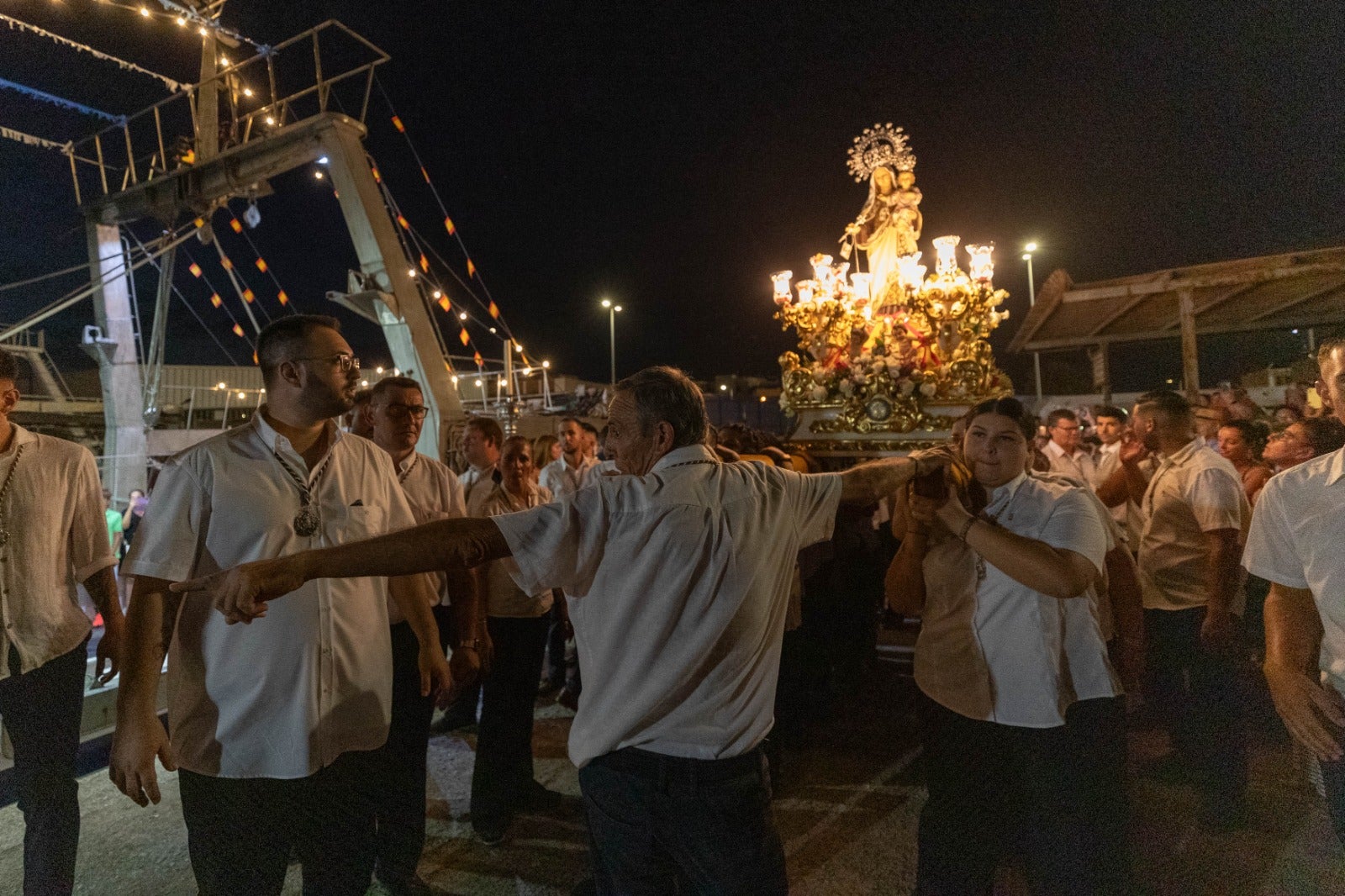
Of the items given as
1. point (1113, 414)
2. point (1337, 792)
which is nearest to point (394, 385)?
point (1337, 792)

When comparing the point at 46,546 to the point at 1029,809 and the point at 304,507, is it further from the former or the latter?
the point at 1029,809

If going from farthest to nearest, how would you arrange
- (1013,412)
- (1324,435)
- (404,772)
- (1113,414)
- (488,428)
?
(1113,414) → (488,428) → (1324,435) → (404,772) → (1013,412)

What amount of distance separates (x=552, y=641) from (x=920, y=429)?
3.74 m

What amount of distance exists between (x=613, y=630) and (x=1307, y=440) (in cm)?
383

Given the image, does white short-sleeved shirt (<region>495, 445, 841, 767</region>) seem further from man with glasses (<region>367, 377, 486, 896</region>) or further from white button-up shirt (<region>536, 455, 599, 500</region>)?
white button-up shirt (<region>536, 455, 599, 500</region>)

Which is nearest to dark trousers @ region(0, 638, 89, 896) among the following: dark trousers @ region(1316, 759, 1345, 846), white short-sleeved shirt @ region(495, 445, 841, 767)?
white short-sleeved shirt @ region(495, 445, 841, 767)

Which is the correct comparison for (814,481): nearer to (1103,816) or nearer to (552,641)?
(1103,816)

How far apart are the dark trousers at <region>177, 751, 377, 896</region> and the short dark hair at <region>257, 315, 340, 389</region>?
1233 mm

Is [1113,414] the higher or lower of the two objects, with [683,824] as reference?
higher

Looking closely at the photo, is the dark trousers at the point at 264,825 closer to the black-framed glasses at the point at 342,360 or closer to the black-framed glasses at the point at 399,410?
the black-framed glasses at the point at 342,360

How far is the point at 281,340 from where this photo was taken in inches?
79.7

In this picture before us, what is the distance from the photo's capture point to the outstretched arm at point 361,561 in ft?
4.22

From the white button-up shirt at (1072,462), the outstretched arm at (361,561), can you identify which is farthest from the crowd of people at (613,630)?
the white button-up shirt at (1072,462)

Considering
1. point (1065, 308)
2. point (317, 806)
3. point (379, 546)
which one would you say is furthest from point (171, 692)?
point (1065, 308)
